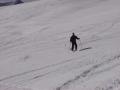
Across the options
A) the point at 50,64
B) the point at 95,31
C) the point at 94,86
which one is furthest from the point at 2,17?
the point at 94,86

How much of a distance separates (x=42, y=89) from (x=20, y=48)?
14.6 metres

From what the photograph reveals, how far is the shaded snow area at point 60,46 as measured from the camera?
13.2m

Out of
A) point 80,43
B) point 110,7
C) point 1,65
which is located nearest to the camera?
point 1,65

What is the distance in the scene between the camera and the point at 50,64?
686 inches

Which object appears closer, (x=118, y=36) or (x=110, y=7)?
(x=118, y=36)

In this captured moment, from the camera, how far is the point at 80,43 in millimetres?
23125

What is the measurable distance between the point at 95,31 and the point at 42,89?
677 inches

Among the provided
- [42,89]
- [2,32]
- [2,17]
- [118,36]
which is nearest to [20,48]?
[118,36]

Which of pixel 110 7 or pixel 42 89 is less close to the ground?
pixel 110 7

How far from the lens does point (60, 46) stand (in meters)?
23.6

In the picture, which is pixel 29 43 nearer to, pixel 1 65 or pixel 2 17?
pixel 1 65

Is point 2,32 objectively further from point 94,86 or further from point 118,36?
point 94,86

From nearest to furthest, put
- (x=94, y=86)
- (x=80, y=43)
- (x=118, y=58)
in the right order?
(x=94, y=86) → (x=118, y=58) → (x=80, y=43)

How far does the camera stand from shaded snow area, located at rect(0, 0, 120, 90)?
1316 centimetres
